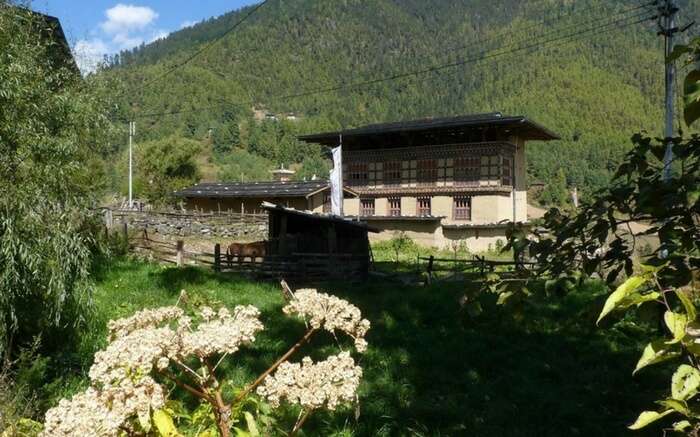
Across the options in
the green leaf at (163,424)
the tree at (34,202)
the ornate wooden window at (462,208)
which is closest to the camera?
the green leaf at (163,424)

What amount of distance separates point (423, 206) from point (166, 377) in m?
32.1

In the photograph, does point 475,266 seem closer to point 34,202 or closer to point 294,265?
point 294,265

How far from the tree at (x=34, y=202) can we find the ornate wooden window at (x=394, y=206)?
27.6 m

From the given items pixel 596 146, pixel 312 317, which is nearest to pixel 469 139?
pixel 312 317

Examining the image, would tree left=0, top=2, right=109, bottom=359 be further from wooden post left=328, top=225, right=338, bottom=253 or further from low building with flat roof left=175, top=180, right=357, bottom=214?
low building with flat roof left=175, top=180, right=357, bottom=214

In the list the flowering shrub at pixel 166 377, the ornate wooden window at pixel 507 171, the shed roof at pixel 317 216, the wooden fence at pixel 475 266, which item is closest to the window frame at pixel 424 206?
the ornate wooden window at pixel 507 171

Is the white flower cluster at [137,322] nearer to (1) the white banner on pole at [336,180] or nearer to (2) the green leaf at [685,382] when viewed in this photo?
(2) the green leaf at [685,382]

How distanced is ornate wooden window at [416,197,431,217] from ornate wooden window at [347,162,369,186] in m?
3.99

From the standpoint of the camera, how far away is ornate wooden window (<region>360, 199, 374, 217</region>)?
1393 inches

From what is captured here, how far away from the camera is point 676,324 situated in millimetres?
1312

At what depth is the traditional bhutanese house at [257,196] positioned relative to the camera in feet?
116

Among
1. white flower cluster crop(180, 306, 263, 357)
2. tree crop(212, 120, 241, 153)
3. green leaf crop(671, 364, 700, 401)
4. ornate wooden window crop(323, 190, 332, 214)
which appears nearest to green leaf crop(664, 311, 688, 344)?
green leaf crop(671, 364, 700, 401)

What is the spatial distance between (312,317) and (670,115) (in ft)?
43.9

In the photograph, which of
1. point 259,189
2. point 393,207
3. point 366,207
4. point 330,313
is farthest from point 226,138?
point 330,313
